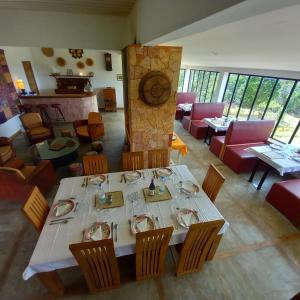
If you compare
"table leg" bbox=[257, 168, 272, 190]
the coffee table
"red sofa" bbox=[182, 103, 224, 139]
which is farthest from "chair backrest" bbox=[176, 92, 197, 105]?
the coffee table

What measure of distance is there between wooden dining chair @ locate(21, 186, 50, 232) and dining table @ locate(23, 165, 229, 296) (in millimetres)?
129

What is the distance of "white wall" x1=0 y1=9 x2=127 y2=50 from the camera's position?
3178 millimetres

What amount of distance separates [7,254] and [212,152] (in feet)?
16.7

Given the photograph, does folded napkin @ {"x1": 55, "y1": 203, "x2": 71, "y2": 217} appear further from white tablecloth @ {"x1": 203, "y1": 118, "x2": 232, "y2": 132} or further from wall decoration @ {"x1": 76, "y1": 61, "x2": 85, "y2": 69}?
wall decoration @ {"x1": 76, "y1": 61, "x2": 85, "y2": 69}

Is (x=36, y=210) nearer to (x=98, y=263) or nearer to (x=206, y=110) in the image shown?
(x=98, y=263)

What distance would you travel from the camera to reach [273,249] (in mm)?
2594

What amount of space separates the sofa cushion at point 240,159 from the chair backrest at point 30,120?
575cm

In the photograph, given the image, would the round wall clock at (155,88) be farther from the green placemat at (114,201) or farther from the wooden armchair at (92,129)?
the wooden armchair at (92,129)

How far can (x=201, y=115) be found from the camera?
6.34m

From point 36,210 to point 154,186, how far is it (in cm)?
147

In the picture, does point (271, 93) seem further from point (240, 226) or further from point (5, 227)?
point (5, 227)

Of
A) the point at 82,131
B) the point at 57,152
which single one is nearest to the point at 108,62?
the point at 82,131

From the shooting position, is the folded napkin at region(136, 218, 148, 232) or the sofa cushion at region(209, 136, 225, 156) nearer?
the folded napkin at region(136, 218, 148, 232)

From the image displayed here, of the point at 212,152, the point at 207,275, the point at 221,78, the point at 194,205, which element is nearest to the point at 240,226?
the point at 207,275
